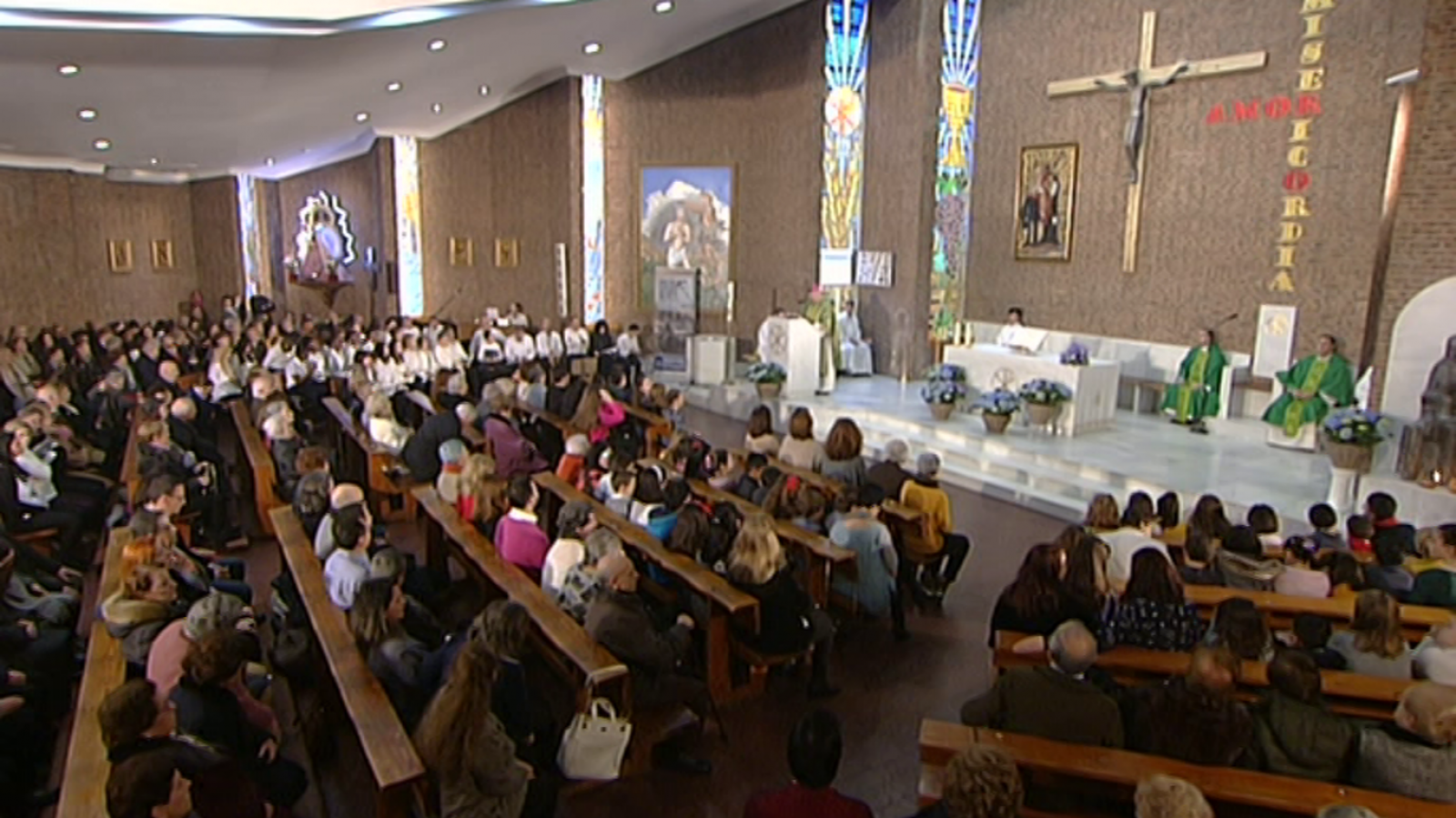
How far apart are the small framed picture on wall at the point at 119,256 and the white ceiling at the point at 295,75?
1.70 m

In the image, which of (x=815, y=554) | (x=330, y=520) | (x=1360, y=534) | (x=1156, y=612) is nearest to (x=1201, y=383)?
(x=1360, y=534)

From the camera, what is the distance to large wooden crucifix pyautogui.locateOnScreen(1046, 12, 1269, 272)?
35.1 ft

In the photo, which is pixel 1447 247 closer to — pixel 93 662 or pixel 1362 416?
pixel 1362 416

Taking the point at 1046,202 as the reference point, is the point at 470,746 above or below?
below

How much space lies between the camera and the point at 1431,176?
24.4 ft

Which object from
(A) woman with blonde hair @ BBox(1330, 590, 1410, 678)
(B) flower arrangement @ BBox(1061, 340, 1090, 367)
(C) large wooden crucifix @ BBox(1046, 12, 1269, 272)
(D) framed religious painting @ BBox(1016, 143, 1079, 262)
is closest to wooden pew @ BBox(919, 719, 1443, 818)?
(A) woman with blonde hair @ BBox(1330, 590, 1410, 678)

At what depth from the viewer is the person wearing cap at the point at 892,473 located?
5941mm

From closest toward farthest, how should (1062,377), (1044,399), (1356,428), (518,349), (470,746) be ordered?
(470,746) → (1356,428) → (1044,399) → (1062,377) → (518,349)

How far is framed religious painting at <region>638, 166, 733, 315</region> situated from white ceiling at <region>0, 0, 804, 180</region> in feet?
6.24

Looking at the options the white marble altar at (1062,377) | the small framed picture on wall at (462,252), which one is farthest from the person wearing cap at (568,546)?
the small framed picture on wall at (462,252)

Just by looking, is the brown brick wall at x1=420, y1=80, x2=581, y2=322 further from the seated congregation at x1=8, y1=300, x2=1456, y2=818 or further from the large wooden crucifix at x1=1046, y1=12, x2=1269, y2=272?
the seated congregation at x1=8, y1=300, x2=1456, y2=818

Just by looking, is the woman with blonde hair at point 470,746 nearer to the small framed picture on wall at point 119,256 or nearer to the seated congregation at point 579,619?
the seated congregation at point 579,619

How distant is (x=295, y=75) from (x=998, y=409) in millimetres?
8423

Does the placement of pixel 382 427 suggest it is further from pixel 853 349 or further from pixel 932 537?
pixel 853 349
